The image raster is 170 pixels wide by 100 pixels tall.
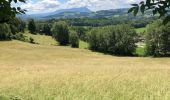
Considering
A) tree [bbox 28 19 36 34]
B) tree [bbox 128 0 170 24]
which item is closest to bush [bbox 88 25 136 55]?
tree [bbox 28 19 36 34]

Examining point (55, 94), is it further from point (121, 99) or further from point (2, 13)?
point (2, 13)

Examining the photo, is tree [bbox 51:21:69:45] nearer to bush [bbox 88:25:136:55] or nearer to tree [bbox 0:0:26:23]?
bush [bbox 88:25:136:55]

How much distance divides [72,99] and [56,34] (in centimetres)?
12314

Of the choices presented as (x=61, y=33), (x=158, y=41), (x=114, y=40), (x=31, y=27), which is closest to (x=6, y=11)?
(x=158, y=41)

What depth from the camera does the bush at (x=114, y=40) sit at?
101312 mm

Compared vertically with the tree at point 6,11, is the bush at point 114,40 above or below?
below

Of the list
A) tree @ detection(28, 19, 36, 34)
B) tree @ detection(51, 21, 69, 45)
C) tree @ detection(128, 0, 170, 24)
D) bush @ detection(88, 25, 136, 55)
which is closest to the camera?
tree @ detection(128, 0, 170, 24)

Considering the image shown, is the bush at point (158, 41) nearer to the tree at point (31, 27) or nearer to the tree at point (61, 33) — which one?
the tree at point (61, 33)

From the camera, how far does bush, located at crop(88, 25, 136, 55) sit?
10131 cm

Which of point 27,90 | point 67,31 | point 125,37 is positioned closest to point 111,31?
point 125,37

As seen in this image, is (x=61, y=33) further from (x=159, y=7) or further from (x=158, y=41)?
(x=159, y=7)

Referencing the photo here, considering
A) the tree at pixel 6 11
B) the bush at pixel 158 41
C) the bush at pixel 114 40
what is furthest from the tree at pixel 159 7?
the bush at pixel 114 40

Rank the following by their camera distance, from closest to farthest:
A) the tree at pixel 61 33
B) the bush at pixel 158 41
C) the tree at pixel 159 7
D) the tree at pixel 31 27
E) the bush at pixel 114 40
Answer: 1. the tree at pixel 159 7
2. the bush at pixel 158 41
3. the bush at pixel 114 40
4. the tree at pixel 61 33
5. the tree at pixel 31 27

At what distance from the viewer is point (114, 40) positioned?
10562cm
